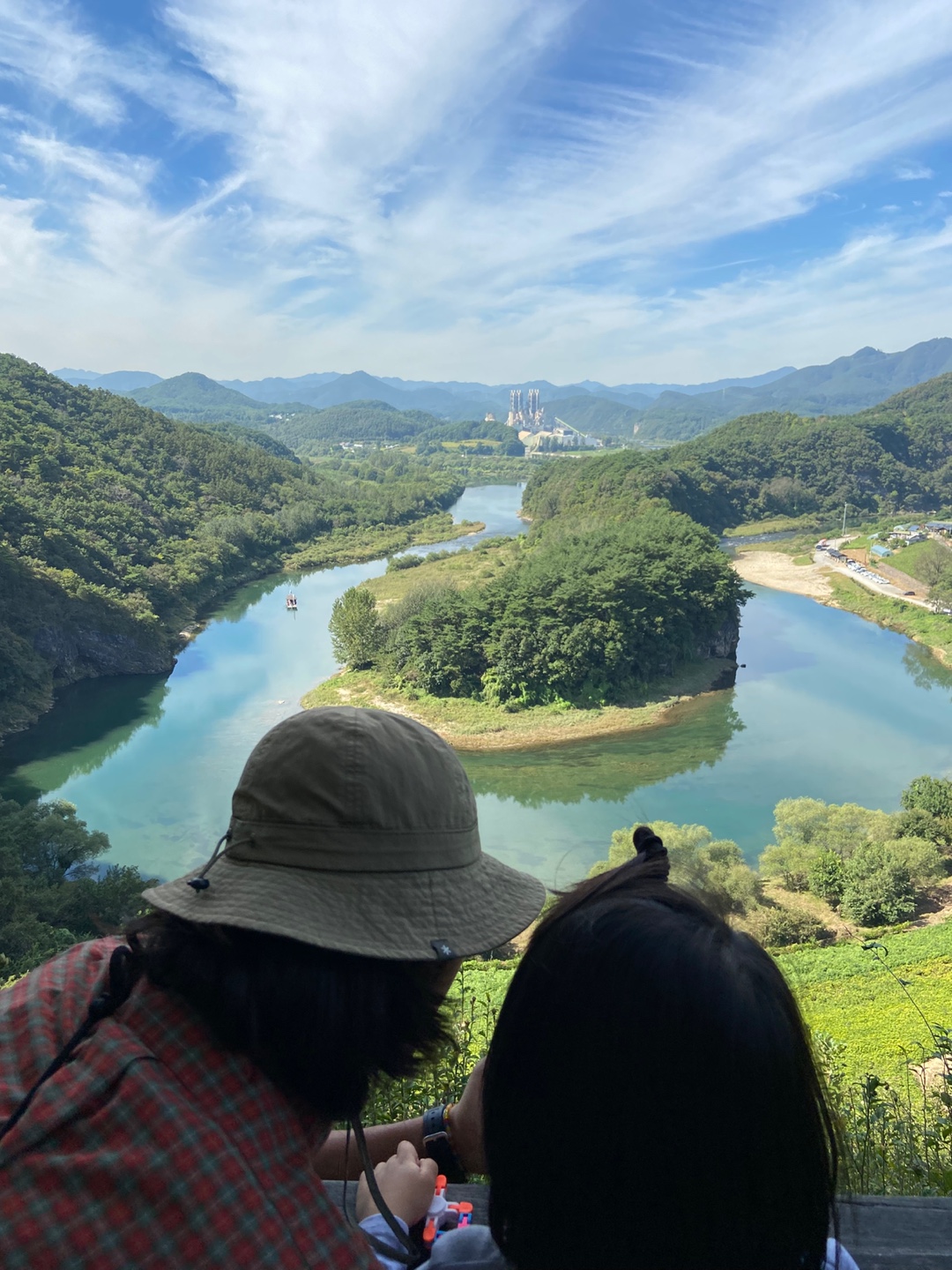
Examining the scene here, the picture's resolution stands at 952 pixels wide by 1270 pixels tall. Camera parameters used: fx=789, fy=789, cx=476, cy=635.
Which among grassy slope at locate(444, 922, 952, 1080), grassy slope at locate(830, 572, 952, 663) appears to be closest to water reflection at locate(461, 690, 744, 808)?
grassy slope at locate(444, 922, 952, 1080)

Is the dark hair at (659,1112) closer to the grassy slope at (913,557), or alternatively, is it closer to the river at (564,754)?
the river at (564,754)

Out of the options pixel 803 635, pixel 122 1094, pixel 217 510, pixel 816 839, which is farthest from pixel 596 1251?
pixel 217 510

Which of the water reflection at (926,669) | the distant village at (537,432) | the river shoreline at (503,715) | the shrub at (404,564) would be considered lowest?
the water reflection at (926,669)

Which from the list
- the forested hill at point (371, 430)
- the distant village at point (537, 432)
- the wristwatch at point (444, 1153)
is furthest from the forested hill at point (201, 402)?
the wristwatch at point (444, 1153)

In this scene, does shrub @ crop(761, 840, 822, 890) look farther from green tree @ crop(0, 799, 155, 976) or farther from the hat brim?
the hat brim

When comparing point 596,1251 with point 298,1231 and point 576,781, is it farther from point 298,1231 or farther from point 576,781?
point 576,781

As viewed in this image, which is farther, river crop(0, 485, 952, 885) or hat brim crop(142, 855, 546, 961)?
river crop(0, 485, 952, 885)
